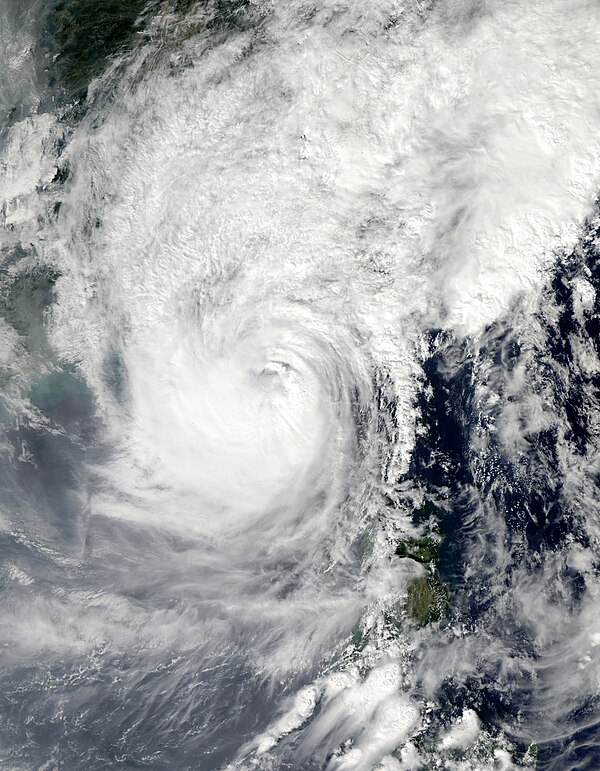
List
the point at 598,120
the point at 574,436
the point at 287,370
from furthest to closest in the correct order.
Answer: the point at 287,370, the point at 574,436, the point at 598,120

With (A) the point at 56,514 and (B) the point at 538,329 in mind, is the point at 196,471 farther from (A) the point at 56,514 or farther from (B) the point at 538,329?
(B) the point at 538,329

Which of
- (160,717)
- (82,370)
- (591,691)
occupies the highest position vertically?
(82,370)

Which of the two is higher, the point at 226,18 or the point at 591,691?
the point at 226,18

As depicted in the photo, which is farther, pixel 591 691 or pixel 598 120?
pixel 591 691

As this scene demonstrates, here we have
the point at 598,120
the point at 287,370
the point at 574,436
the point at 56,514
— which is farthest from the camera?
the point at 56,514

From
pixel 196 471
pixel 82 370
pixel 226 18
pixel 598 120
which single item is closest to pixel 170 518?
pixel 196 471

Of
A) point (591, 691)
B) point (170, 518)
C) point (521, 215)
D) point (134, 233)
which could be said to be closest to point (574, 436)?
point (521, 215)
